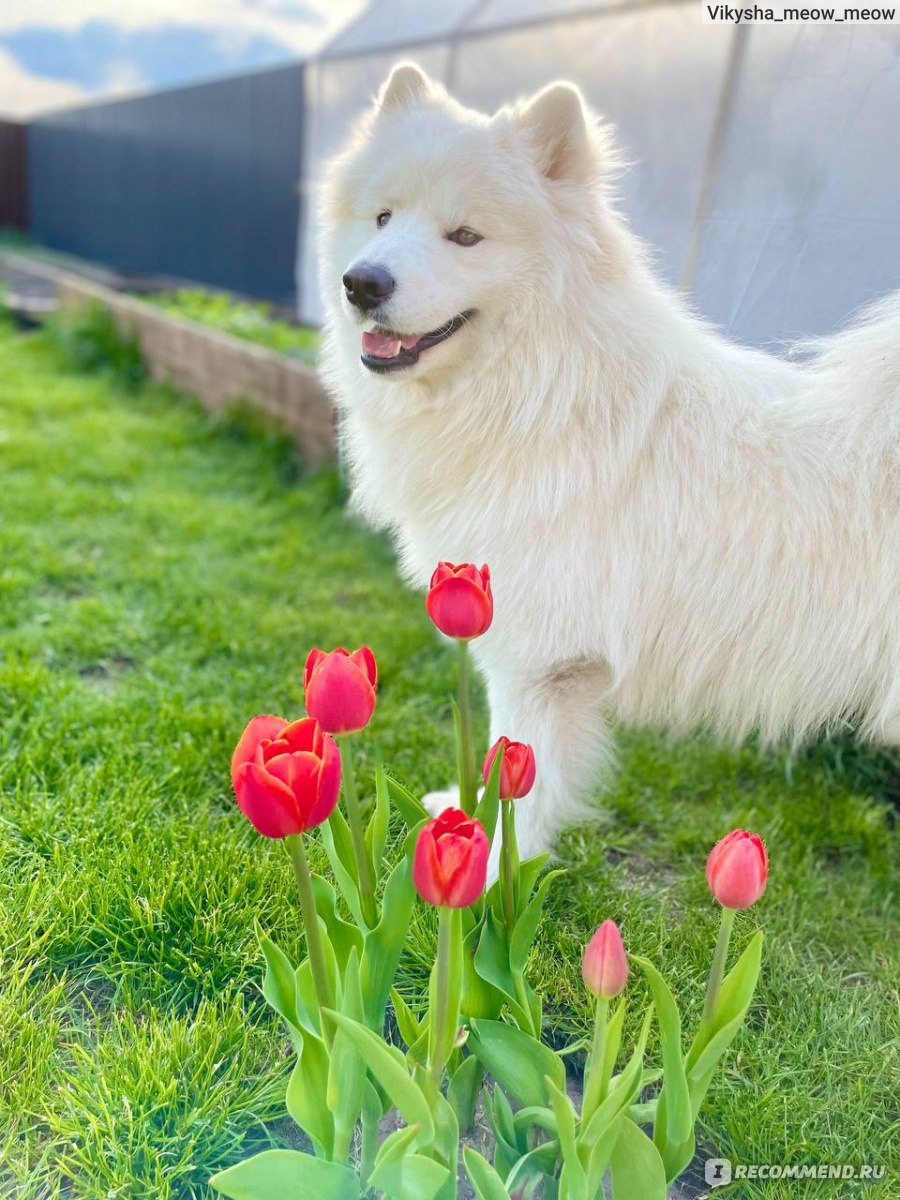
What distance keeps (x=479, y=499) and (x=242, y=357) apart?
3.47 meters

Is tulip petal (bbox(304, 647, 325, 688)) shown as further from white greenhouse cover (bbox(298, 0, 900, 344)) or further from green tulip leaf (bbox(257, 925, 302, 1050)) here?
white greenhouse cover (bbox(298, 0, 900, 344))

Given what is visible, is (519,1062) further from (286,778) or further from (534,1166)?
(286,778)

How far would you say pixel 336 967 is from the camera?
112 cm

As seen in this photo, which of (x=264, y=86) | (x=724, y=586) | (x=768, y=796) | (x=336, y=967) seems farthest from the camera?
(x=264, y=86)

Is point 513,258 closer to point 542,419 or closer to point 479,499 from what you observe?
point 542,419

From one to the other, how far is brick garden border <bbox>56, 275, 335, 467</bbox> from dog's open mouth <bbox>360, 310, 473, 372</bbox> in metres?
2.25

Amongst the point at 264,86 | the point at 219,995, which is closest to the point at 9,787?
the point at 219,995

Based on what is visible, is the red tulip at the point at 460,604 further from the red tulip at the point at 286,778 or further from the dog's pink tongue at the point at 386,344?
the dog's pink tongue at the point at 386,344

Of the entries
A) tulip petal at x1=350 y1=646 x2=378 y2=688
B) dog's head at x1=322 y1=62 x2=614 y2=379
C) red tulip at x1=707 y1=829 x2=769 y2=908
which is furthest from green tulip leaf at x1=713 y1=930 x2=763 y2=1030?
dog's head at x1=322 y1=62 x2=614 y2=379

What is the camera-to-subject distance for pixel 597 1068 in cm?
99

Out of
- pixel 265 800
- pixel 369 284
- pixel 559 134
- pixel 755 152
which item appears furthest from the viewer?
pixel 755 152

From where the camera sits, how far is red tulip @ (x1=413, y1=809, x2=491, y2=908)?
87cm

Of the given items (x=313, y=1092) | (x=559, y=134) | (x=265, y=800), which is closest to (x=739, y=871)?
(x=265, y=800)

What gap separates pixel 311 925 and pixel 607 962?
1.12ft
